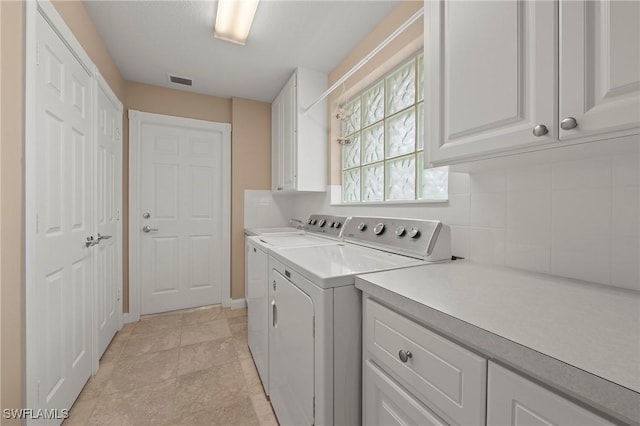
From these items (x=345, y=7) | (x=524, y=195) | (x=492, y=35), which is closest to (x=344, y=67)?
(x=345, y=7)

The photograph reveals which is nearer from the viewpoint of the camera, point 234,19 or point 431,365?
point 431,365

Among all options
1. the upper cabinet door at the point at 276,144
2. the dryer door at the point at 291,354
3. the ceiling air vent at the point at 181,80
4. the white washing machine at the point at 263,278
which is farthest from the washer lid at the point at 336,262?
the ceiling air vent at the point at 181,80

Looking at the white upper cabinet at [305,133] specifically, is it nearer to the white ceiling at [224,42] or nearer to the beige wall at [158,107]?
the white ceiling at [224,42]

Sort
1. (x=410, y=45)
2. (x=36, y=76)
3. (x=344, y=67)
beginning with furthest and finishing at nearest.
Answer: (x=344, y=67) → (x=410, y=45) → (x=36, y=76)

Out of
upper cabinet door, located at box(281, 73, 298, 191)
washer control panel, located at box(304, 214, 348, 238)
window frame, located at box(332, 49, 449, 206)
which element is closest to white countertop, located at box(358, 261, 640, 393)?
window frame, located at box(332, 49, 449, 206)

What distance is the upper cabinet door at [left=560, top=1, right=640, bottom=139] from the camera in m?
0.57

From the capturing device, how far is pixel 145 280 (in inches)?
109

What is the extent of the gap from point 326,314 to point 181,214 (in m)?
2.60

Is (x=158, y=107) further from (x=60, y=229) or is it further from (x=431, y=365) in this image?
(x=431, y=365)

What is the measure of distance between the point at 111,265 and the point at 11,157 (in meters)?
1.60

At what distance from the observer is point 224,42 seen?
6.64 ft

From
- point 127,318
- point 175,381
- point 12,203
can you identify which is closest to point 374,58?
point 12,203

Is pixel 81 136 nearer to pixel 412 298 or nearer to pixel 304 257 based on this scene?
pixel 304 257

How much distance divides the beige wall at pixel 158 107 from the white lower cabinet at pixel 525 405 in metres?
3.11
